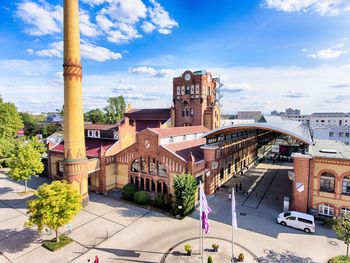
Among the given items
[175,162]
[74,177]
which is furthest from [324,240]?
[74,177]

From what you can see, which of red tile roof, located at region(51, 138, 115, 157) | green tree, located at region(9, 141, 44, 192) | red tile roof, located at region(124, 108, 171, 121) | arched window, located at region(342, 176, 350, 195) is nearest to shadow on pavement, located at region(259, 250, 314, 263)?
arched window, located at region(342, 176, 350, 195)

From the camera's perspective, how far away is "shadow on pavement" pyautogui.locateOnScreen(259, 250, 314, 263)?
1683cm

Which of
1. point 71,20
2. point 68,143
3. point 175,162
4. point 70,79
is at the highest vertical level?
point 71,20

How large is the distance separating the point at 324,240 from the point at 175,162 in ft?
55.1

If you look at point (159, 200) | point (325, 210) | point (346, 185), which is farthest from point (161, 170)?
point (346, 185)

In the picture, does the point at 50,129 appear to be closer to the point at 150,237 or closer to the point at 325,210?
the point at 150,237

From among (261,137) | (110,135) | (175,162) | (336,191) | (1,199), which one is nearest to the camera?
(336,191)

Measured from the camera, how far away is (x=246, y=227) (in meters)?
22.0

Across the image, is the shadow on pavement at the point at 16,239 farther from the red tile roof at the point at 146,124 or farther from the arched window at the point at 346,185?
the arched window at the point at 346,185

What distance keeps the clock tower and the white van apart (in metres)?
27.6

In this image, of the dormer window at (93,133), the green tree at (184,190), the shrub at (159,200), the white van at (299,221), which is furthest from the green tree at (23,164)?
the white van at (299,221)

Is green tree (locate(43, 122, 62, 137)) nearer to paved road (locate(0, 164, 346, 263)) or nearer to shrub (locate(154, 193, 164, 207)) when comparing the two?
paved road (locate(0, 164, 346, 263))

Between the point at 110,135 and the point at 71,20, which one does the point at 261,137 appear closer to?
the point at 110,135

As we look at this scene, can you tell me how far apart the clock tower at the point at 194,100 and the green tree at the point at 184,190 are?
25114 mm
